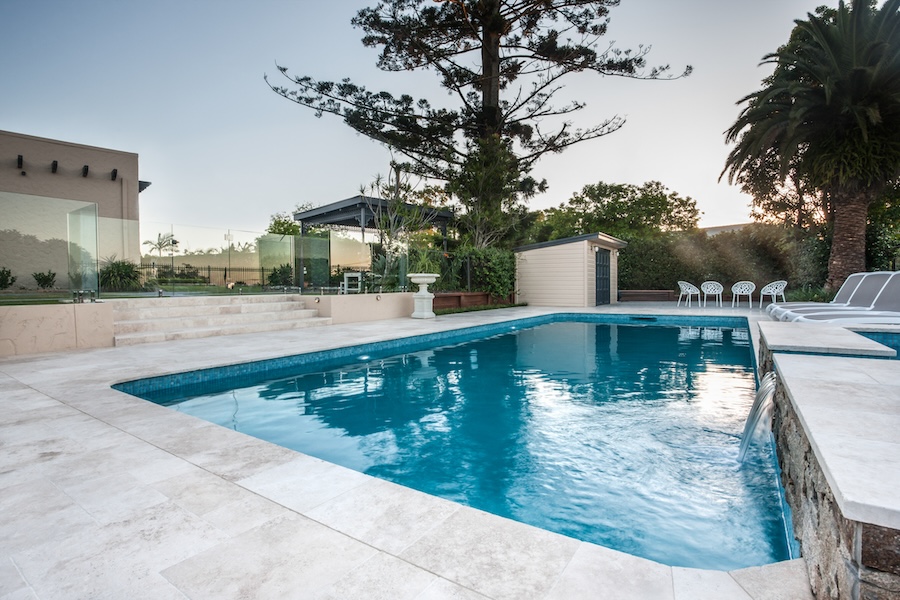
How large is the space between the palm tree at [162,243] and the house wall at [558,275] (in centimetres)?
1024

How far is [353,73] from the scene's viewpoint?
15.5 m

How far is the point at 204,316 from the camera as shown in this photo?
8.27 m

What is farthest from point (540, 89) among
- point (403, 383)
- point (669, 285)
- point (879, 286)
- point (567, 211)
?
point (567, 211)

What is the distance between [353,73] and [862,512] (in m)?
17.1

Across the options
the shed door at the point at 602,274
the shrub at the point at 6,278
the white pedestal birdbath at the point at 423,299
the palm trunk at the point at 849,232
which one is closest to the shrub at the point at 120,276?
the shrub at the point at 6,278

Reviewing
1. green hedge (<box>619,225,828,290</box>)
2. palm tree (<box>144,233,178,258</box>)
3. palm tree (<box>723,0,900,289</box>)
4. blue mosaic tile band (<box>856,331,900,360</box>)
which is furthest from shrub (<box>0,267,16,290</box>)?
green hedge (<box>619,225,828,290</box>)

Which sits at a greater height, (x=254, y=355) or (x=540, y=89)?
(x=540, y=89)

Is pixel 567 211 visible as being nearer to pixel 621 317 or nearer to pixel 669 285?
pixel 669 285

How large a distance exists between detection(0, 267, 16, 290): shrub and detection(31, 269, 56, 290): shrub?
24cm

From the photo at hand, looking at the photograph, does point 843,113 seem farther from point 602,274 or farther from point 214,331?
point 214,331

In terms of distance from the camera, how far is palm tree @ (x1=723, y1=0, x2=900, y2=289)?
31.4ft

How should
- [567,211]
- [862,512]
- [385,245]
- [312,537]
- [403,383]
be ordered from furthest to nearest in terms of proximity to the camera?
1. [567,211]
2. [385,245]
3. [403,383]
4. [312,537]
5. [862,512]

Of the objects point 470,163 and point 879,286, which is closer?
point 879,286

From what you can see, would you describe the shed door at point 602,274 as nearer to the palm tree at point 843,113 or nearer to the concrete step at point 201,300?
the palm tree at point 843,113
